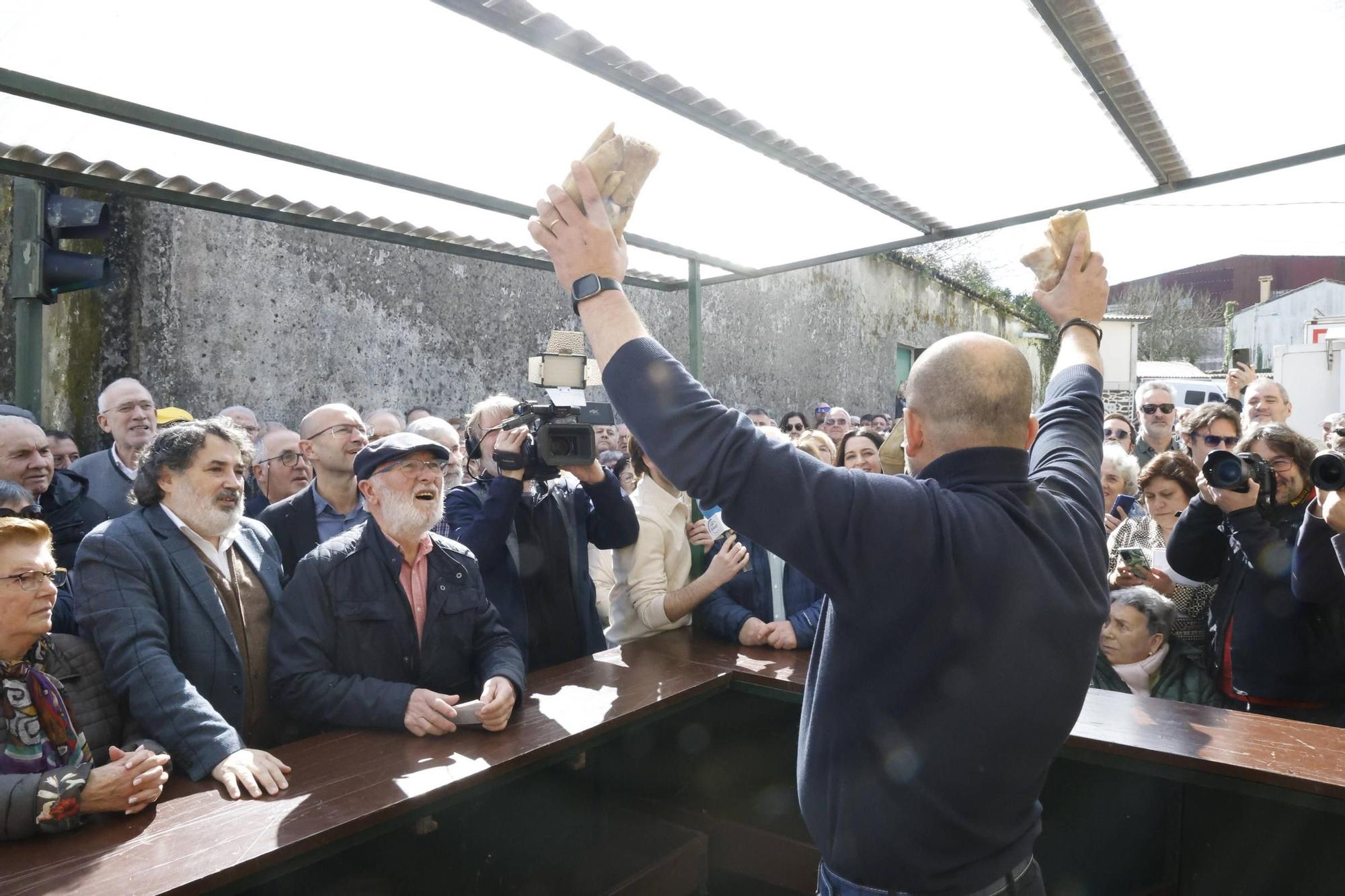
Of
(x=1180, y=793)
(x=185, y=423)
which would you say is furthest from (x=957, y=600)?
(x=185, y=423)

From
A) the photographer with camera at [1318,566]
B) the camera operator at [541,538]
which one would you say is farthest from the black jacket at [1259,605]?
the camera operator at [541,538]

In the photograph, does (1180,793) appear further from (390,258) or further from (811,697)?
(390,258)

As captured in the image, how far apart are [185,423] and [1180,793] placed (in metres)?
3.26

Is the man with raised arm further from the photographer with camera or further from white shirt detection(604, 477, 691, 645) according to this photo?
white shirt detection(604, 477, 691, 645)

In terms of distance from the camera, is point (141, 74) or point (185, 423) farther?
point (185, 423)

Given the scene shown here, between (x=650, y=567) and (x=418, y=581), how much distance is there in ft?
3.47

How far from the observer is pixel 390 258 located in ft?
25.5

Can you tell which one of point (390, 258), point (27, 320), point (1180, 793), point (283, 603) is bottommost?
point (1180, 793)

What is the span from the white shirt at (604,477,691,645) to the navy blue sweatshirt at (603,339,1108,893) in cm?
197

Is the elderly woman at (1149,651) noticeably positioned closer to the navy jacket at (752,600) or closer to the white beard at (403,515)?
the navy jacket at (752,600)

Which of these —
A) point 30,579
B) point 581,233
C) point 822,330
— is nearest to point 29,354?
point 30,579

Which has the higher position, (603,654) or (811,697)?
(811,697)

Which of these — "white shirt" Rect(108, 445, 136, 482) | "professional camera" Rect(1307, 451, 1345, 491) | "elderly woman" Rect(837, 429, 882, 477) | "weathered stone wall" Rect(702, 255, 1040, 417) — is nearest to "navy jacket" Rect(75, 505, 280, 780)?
"white shirt" Rect(108, 445, 136, 482)

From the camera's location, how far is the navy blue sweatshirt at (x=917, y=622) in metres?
1.25
